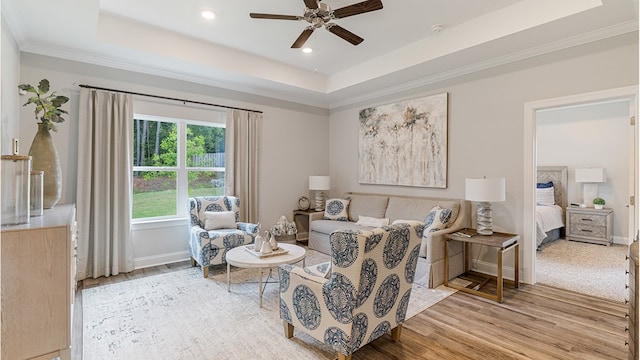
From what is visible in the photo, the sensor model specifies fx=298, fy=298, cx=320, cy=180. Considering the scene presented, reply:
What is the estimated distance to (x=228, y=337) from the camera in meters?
2.39

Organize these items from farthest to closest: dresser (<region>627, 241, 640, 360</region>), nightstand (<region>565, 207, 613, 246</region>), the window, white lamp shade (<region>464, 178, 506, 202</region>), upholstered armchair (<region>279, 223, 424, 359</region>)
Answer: nightstand (<region>565, 207, 613, 246</region>), the window, white lamp shade (<region>464, 178, 506, 202</region>), upholstered armchair (<region>279, 223, 424, 359</region>), dresser (<region>627, 241, 640, 360</region>)

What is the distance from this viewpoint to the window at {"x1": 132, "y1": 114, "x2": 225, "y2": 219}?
4.18 meters

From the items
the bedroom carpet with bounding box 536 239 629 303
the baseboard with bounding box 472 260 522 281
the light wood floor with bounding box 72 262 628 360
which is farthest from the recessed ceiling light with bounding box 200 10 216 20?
the bedroom carpet with bounding box 536 239 629 303

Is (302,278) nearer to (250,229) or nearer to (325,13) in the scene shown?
(250,229)

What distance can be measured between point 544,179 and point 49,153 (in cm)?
807

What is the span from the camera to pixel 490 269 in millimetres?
3834

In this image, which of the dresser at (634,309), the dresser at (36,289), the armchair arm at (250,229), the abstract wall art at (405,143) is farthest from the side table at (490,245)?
the dresser at (36,289)

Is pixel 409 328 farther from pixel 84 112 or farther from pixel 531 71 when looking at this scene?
pixel 84 112

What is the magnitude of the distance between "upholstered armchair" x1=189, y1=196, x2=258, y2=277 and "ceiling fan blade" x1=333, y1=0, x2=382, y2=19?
2.73 metres

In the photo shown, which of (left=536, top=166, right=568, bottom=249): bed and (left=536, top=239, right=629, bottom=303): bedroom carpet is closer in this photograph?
(left=536, top=239, right=629, bottom=303): bedroom carpet

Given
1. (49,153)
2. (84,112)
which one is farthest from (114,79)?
(49,153)

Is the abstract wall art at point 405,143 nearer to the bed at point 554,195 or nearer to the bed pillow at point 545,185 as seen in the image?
the bed at point 554,195

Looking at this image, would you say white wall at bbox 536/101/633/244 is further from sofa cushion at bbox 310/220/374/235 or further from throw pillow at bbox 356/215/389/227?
sofa cushion at bbox 310/220/374/235

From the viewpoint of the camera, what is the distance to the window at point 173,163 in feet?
13.7
